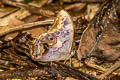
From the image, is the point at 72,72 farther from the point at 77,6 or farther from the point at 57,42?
the point at 77,6

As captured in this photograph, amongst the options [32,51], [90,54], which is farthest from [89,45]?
[32,51]

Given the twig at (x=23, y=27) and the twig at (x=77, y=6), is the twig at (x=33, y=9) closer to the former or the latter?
the twig at (x=23, y=27)

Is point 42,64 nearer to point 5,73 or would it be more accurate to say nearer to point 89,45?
point 5,73

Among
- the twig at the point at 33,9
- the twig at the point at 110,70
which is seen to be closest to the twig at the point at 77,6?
the twig at the point at 33,9

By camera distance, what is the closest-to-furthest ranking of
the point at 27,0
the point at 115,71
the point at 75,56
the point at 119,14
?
the point at 115,71 → the point at 75,56 → the point at 119,14 → the point at 27,0

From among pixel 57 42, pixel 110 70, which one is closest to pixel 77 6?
pixel 57 42

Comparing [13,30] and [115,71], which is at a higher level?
[13,30]

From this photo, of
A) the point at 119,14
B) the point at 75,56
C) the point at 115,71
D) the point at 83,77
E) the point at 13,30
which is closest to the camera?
the point at 83,77

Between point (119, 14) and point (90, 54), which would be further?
point (119, 14)

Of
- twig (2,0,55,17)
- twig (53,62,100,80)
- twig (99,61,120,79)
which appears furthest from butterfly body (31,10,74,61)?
twig (2,0,55,17)

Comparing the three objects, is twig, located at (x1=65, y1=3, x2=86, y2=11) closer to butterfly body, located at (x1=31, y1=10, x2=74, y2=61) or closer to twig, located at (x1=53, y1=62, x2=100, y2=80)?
butterfly body, located at (x1=31, y1=10, x2=74, y2=61)

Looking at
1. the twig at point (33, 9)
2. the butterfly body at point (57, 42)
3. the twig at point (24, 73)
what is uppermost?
the twig at point (33, 9)
